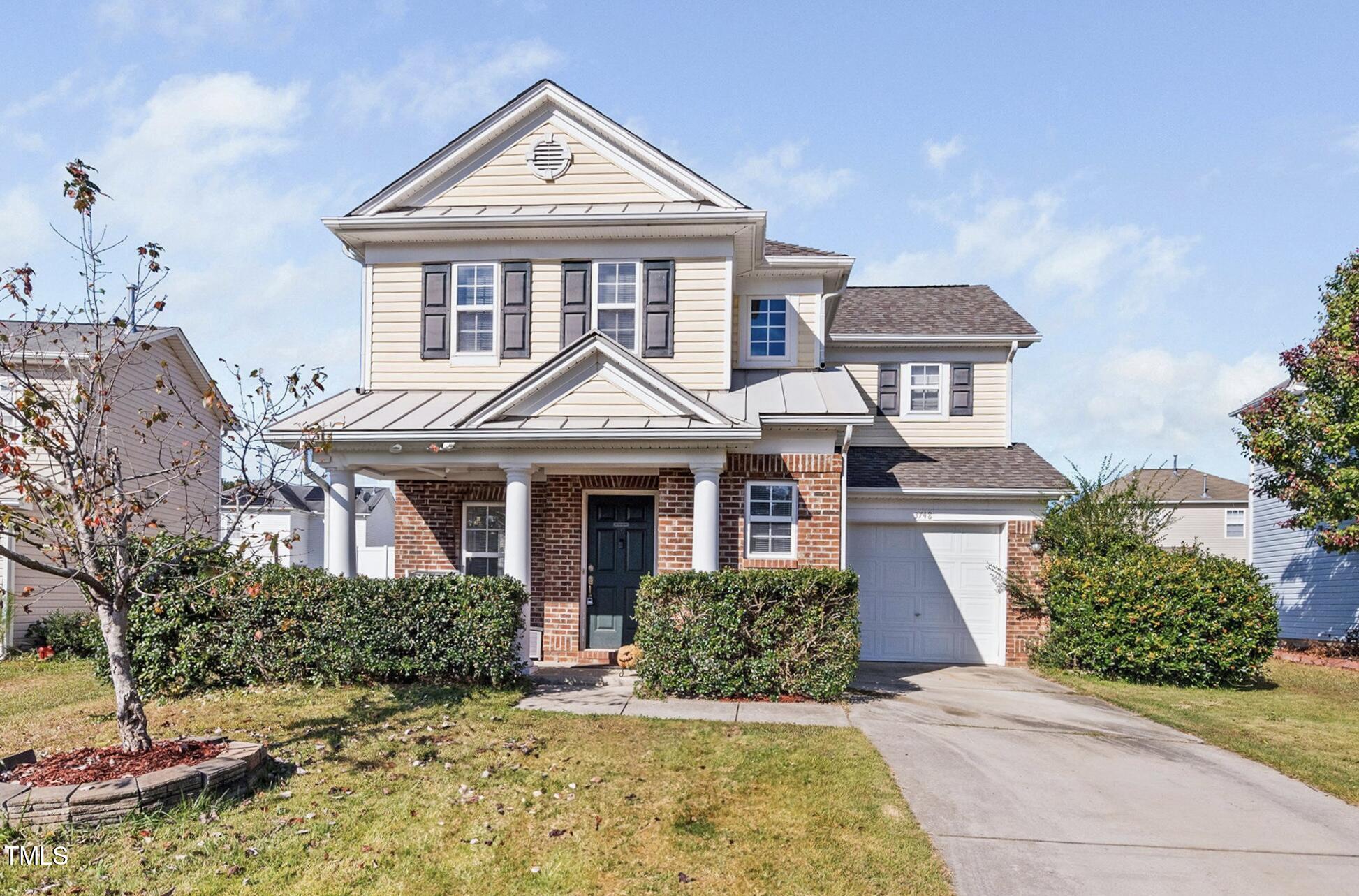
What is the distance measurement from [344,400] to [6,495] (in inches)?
287

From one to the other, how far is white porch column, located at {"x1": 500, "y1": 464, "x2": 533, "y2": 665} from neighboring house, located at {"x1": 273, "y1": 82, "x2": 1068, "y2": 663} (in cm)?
3

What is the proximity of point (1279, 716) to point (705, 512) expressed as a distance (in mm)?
7275

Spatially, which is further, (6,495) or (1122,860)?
(6,495)

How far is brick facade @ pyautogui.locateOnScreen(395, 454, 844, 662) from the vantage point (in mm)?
11562

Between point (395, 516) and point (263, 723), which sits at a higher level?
point (395, 516)

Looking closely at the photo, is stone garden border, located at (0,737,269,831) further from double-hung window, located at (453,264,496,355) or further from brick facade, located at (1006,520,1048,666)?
brick facade, located at (1006,520,1048,666)

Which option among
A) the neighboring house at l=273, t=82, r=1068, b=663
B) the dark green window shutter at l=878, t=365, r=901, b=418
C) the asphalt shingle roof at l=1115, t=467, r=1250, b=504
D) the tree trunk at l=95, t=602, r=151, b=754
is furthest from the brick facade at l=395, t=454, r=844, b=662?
the asphalt shingle roof at l=1115, t=467, r=1250, b=504

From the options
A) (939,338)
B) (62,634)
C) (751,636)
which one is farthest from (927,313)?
(62,634)

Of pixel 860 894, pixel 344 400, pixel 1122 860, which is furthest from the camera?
pixel 344 400

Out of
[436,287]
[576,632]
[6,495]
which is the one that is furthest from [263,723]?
[6,495]

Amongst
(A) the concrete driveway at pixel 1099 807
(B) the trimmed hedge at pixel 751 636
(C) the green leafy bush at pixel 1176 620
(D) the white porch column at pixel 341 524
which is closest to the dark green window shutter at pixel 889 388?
(C) the green leafy bush at pixel 1176 620

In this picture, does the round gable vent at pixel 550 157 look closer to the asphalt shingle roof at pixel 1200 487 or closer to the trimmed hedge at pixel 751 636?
the trimmed hedge at pixel 751 636

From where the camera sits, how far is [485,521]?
12.9 m

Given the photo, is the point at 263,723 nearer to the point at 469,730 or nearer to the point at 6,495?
the point at 469,730
